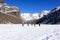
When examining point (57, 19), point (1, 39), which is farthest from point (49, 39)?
point (57, 19)

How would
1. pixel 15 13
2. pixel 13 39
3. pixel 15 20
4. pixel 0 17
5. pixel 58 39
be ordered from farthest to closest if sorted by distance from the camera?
1. pixel 15 13
2. pixel 15 20
3. pixel 0 17
4. pixel 13 39
5. pixel 58 39

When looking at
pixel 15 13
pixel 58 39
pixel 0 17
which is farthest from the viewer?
pixel 15 13

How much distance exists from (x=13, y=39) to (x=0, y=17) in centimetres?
15133

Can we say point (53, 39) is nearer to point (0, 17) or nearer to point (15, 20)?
point (0, 17)

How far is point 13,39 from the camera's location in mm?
13797

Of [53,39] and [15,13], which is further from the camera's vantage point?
[15,13]

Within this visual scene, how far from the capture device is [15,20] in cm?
17925

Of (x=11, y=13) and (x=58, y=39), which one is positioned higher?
(x=11, y=13)

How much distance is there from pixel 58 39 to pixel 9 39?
508cm

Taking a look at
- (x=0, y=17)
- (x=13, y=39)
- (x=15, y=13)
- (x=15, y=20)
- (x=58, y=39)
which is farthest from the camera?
(x=15, y=13)

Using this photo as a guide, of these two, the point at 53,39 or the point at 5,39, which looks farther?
the point at 5,39

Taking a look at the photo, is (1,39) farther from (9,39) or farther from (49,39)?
(49,39)

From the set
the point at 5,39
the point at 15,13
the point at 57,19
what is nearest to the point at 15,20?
the point at 15,13

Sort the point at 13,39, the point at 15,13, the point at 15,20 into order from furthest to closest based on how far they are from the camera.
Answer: the point at 15,13
the point at 15,20
the point at 13,39
